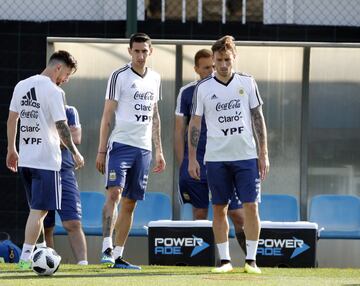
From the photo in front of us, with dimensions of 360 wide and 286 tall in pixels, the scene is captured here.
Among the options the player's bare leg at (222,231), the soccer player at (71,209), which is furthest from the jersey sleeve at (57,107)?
the player's bare leg at (222,231)

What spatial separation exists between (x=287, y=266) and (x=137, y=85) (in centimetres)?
253

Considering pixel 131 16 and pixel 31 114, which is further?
pixel 131 16

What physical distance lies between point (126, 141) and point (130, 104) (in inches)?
11.8

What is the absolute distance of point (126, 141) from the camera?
10289mm

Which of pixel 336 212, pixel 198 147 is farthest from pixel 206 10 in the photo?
pixel 198 147

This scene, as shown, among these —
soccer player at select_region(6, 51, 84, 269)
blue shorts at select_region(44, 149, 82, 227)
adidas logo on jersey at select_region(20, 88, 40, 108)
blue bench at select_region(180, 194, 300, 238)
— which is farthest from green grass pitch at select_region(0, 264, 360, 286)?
blue bench at select_region(180, 194, 300, 238)

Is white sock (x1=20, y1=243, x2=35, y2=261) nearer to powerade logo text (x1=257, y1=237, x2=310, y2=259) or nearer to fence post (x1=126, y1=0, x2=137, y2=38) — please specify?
powerade logo text (x1=257, y1=237, x2=310, y2=259)

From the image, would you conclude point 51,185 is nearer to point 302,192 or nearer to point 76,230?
point 76,230

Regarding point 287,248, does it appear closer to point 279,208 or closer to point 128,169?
point 279,208

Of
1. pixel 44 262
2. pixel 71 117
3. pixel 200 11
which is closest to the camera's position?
pixel 44 262

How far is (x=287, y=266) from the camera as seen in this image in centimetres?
1175

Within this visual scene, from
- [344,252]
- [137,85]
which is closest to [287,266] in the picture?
[344,252]

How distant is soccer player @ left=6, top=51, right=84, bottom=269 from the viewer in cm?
995

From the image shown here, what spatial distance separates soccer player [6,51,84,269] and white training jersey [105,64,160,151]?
44cm
